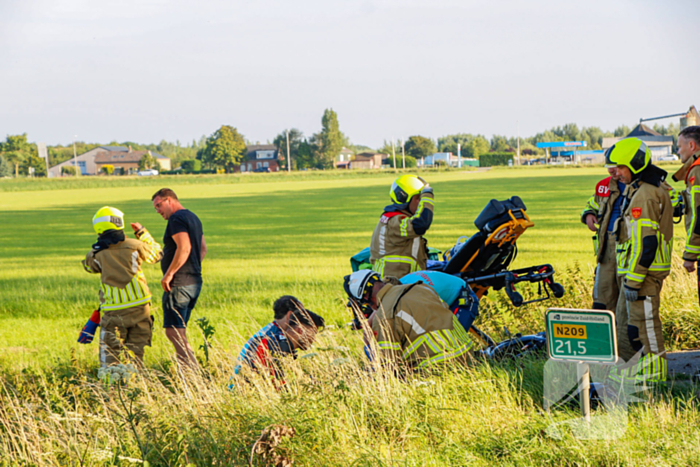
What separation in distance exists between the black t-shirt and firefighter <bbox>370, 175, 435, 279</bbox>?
225cm

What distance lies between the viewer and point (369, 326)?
4.75 m

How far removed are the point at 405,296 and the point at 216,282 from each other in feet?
32.3

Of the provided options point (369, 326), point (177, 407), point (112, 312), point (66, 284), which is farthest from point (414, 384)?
point (66, 284)

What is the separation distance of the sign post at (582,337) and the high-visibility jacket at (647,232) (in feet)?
6.59

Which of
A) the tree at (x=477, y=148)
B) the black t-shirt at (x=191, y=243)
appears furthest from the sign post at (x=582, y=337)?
the tree at (x=477, y=148)

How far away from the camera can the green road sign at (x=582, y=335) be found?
3.19 metres

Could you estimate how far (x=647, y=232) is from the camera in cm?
500

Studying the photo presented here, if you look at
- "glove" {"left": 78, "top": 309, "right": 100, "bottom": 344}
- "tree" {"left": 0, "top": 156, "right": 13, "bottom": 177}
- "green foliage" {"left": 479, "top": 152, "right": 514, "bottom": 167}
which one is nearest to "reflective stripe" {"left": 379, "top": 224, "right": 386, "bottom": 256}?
"glove" {"left": 78, "top": 309, "right": 100, "bottom": 344}

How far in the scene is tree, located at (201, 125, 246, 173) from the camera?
145 m

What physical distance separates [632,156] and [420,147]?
149074 millimetres

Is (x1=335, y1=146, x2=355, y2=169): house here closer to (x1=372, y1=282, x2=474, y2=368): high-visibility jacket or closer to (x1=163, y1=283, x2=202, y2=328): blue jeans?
(x1=163, y1=283, x2=202, y2=328): blue jeans

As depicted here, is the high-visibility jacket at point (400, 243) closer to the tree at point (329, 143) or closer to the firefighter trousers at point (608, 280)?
the firefighter trousers at point (608, 280)

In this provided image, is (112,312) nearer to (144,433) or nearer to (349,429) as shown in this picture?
(144,433)

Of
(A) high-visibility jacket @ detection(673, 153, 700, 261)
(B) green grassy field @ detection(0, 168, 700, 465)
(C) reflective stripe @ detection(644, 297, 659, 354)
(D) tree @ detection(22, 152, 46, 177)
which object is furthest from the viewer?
(D) tree @ detection(22, 152, 46, 177)
